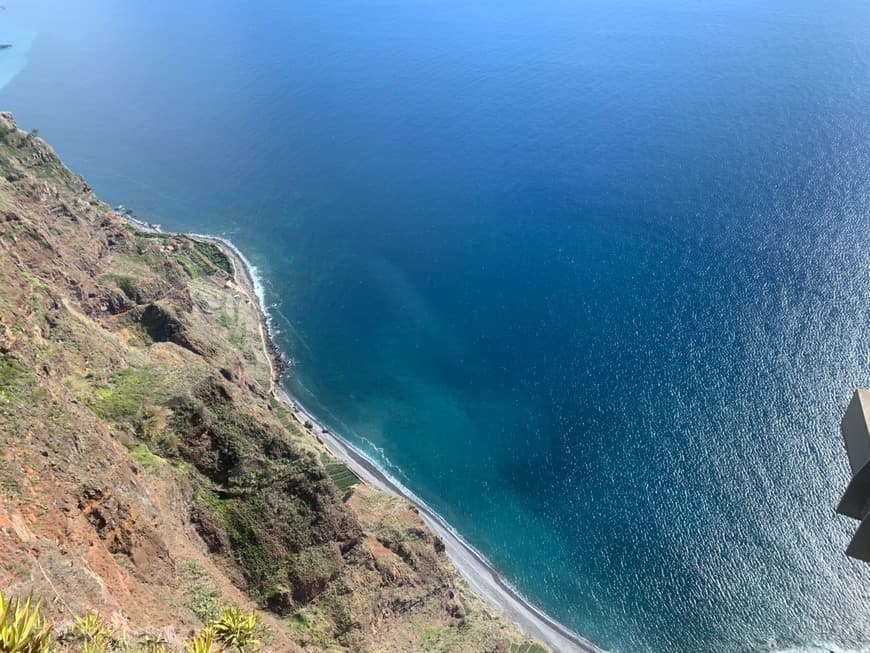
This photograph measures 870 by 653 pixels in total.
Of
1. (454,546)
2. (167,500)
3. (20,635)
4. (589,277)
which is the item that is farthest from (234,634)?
(589,277)

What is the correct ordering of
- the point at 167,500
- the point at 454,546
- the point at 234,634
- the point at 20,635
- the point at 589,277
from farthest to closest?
1. the point at 589,277
2. the point at 454,546
3. the point at 167,500
4. the point at 234,634
5. the point at 20,635

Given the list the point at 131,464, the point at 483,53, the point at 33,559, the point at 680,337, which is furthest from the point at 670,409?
the point at 483,53

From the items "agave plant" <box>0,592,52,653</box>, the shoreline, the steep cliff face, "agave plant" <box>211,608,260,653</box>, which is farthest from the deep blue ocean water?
"agave plant" <box>0,592,52,653</box>

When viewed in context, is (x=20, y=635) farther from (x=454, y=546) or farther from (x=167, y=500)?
(x=454, y=546)

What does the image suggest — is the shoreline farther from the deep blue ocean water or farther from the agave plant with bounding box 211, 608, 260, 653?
the agave plant with bounding box 211, 608, 260, 653

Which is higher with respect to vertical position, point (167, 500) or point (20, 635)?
point (20, 635)

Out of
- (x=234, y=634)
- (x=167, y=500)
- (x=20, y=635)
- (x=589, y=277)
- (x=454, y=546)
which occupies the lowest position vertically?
(x=454, y=546)
